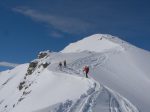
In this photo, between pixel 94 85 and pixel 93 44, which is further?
pixel 93 44

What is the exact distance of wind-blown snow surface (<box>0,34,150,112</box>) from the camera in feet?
89.5

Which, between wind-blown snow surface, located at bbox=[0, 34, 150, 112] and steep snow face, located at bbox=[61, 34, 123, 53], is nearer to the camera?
wind-blown snow surface, located at bbox=[0, 34, 150, 112]

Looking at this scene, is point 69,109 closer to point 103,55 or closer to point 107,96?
point 107,96

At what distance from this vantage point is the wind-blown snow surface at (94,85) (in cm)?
2727

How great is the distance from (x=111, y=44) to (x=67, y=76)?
167 feet

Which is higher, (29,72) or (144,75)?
(29,72)

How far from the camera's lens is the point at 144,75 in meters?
61.6

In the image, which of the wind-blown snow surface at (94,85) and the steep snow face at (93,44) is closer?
the wind-blown snow surface at (94,85)

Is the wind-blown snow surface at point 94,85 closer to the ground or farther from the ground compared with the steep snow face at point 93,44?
closer to the ground

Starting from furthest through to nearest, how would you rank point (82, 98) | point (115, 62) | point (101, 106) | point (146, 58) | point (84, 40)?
point (84, 40) < point (146, 58) < point (115, 62) < point (82, 98) < point (101, 106)

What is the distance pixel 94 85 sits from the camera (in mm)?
35750

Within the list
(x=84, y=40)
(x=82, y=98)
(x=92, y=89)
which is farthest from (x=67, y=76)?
(x=84, y=40)

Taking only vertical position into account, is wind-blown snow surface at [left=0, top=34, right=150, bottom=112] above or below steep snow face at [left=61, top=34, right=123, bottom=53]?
below

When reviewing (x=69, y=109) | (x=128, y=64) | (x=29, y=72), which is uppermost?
(x=29, y=72)
